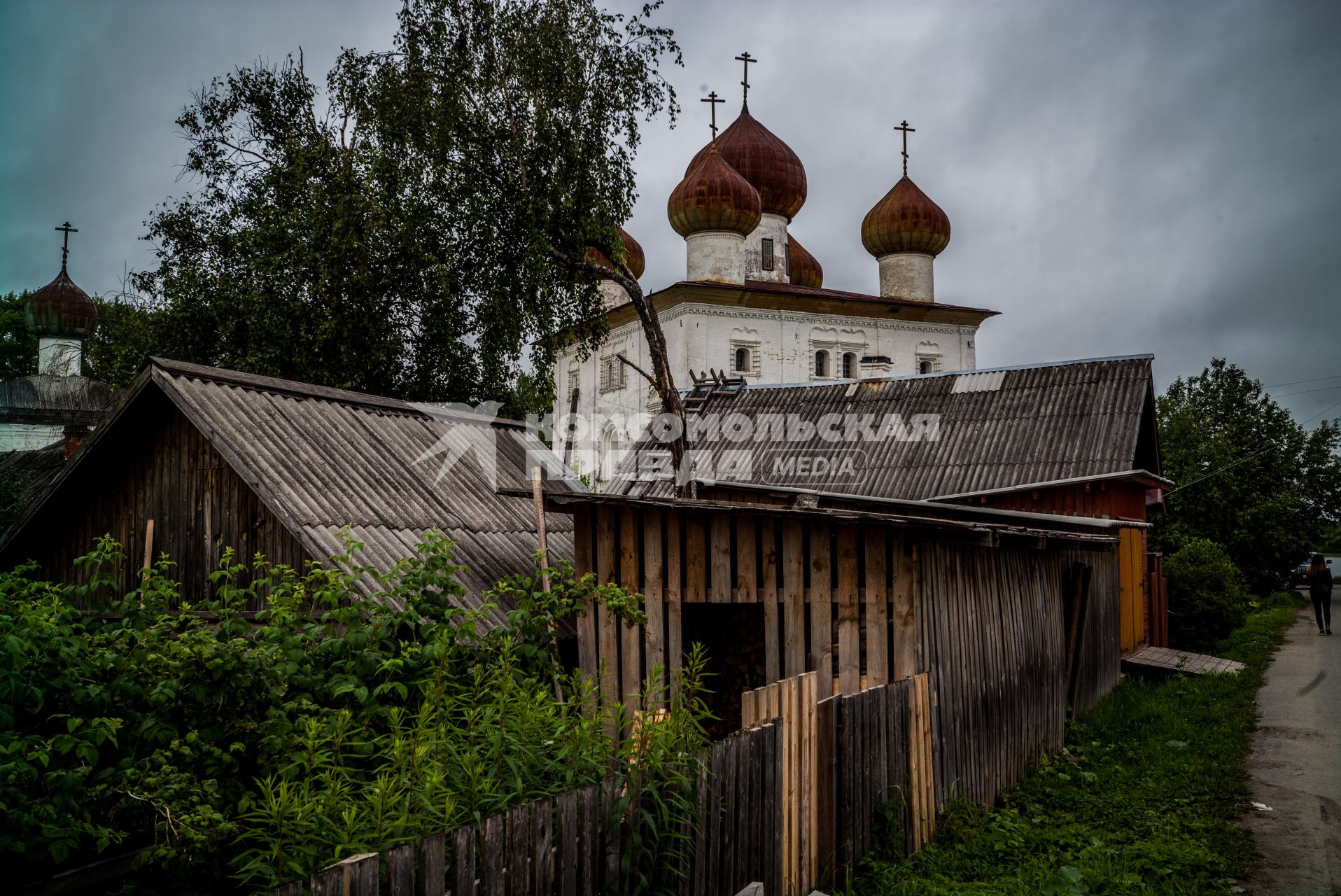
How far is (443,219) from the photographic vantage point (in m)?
16.2

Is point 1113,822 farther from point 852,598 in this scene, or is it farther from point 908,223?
point 908,223

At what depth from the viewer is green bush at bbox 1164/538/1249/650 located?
1827cm

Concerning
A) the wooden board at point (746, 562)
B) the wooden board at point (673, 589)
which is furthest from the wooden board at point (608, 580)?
the wooden board at point (746, 562)

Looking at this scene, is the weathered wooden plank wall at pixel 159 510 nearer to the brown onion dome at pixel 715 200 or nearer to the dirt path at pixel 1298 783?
the dirt path at pixel 1298 783

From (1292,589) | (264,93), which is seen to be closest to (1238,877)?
(264,93)

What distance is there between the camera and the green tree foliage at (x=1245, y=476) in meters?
31.5

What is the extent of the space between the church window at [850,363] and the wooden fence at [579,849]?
116ft

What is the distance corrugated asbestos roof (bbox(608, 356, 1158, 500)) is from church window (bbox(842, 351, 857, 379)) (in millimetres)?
18768

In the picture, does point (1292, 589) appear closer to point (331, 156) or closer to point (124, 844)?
point (331, 156)

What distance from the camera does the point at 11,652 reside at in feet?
11.7

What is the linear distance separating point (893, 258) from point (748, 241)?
6.49 metres

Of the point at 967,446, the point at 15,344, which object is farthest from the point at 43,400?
the point at 967,446

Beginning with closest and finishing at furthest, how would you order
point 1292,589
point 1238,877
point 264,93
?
point 1238,877, point 264,93, point 1292,589

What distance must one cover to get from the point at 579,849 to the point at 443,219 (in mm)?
13809
